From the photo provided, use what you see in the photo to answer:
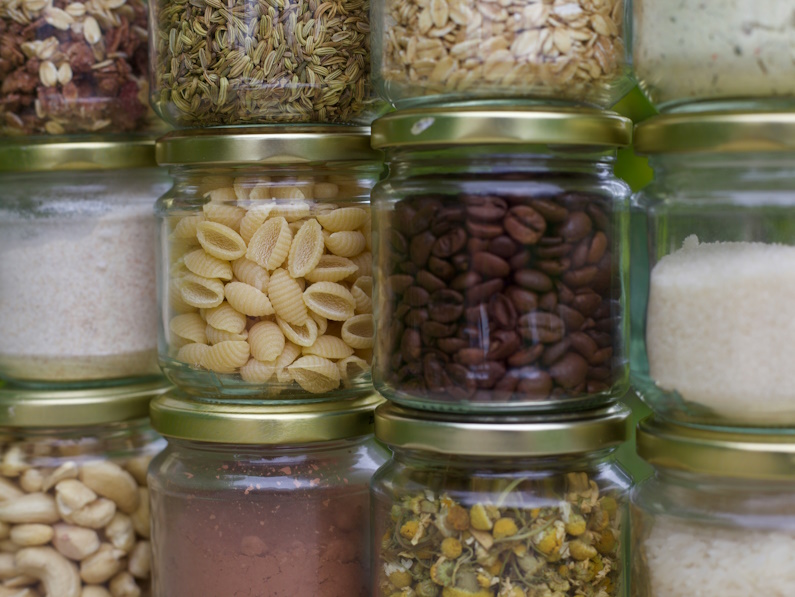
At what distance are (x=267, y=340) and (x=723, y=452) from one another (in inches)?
17.5

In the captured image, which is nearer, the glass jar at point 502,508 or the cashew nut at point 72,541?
the glass jar at point 502,508

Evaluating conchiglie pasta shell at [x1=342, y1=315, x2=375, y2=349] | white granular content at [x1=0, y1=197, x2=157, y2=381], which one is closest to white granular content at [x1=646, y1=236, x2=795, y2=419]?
conchiglie pasta shell at [x1=342, y1=315, x2=375, y2=349]

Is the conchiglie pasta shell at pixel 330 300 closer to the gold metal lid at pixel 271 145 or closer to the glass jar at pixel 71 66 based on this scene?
the gold metal lid at pixel 271 145

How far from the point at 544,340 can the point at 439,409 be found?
12 centimetres

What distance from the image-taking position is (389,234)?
963 millimetres

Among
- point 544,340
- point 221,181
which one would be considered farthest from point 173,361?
point 544,340

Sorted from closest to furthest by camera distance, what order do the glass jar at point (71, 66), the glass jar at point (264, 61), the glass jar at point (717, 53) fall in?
1. the glass jar at point (717, 53)
2. the glass jar at point (264, 61)
3. the glass jar at point (71, 66)

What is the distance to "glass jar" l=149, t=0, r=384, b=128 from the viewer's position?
998 millimetres

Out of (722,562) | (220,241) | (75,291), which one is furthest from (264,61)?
(722,562)

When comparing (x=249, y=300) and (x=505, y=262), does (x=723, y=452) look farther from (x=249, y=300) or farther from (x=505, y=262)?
(x=249, y=300)

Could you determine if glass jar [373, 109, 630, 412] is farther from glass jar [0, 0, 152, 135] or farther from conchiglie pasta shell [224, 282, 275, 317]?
glass jar [0, 0, 152, 135]

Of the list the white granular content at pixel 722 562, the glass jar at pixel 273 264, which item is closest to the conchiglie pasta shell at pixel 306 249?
the glass jar at pixel 273 264

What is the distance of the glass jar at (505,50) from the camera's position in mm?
873

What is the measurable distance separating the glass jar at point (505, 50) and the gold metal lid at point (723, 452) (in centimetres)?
32
